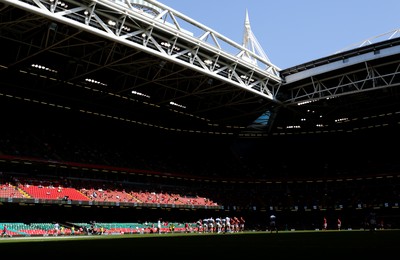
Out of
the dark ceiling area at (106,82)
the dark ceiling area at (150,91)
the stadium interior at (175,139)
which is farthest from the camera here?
the stadium interior at (175,139)

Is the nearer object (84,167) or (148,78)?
(148,78)

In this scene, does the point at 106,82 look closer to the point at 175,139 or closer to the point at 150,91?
the point at 150,91

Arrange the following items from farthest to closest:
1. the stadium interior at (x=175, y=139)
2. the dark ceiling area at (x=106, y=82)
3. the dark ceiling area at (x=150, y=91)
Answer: the stadium interior at (x=175, y=139), the dark ceiling area at (x=150, y=91), the dark ceiling area at (x=106, y=82)

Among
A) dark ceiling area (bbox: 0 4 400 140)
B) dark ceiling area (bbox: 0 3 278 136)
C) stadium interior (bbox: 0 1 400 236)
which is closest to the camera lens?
dark ceiling area (bbox: 0 3 278 136)

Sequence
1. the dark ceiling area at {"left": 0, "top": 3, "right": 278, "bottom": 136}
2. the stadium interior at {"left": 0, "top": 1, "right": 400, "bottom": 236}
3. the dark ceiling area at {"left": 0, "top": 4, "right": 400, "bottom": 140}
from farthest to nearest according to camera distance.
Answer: the stadium interior at {"left": 0, "top": 1, "right": 400, "bottom": 236} → the dark ceiling area at {"left": 0, "top": 4, "right": 400, "bottom": 140} → the dark ceiling area at {"left": 0, "top": 3, "right": 278, "bottom": 136}

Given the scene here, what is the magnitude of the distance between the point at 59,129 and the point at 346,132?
43.3m

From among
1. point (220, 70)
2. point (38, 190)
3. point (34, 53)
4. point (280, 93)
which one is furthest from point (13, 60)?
point (280, 93)

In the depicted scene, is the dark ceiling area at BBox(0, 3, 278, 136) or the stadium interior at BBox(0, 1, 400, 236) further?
the stadium interior at BBox(0, 1, 400, 236)

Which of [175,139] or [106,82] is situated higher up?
[106,82]

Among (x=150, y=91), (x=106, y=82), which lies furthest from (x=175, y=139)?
(x=106, y=82)

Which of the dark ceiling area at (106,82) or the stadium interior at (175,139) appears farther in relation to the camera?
the stadium interior at (175,139)

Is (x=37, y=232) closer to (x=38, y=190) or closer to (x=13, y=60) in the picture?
(x=38, y=190)

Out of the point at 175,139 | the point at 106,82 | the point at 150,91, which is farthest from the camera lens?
the point at 175,139

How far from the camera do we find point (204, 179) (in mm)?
65375
